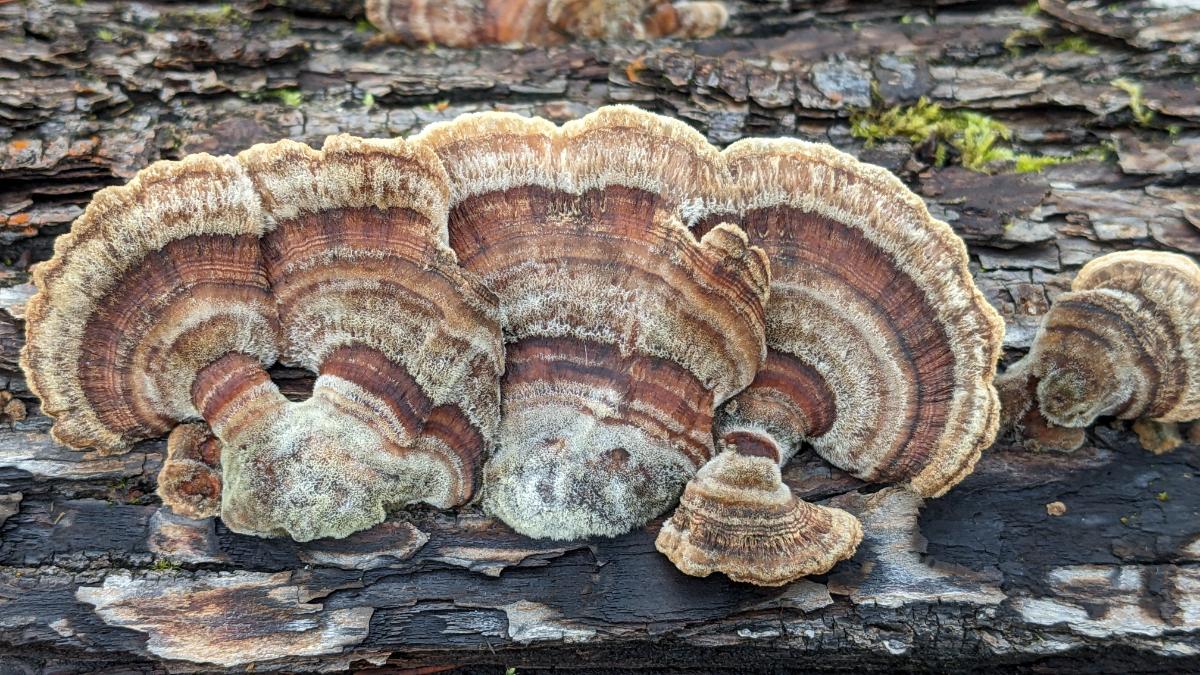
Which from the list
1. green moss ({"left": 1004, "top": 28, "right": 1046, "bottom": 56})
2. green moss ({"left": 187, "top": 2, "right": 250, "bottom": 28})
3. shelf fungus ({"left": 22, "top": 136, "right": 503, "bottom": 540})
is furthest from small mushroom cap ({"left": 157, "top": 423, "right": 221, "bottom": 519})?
green moss ({"left": 1004, "top": 28, "right": 1046, "bottom": 56})

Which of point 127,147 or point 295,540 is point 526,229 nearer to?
point 295,540

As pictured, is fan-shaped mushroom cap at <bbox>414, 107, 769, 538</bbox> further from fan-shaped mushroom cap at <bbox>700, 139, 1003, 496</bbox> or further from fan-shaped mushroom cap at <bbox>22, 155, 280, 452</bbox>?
fan-shaped mushroom cap at <bbox>22, 155, 280, 452</bbox>

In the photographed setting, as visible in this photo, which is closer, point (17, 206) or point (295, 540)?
point (295, 540)

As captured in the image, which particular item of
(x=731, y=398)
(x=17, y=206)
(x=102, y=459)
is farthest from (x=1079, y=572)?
(x=17, y=206)

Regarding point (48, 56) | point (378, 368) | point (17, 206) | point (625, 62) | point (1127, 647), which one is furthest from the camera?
point (625, 62)

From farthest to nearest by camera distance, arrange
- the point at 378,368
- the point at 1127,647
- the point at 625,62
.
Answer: the point at 625,62, the point at 1127,647, the point at 378,368

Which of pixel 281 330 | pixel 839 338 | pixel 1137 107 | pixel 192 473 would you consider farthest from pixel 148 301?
pixel 1137 107

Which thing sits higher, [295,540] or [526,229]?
[526,229]
